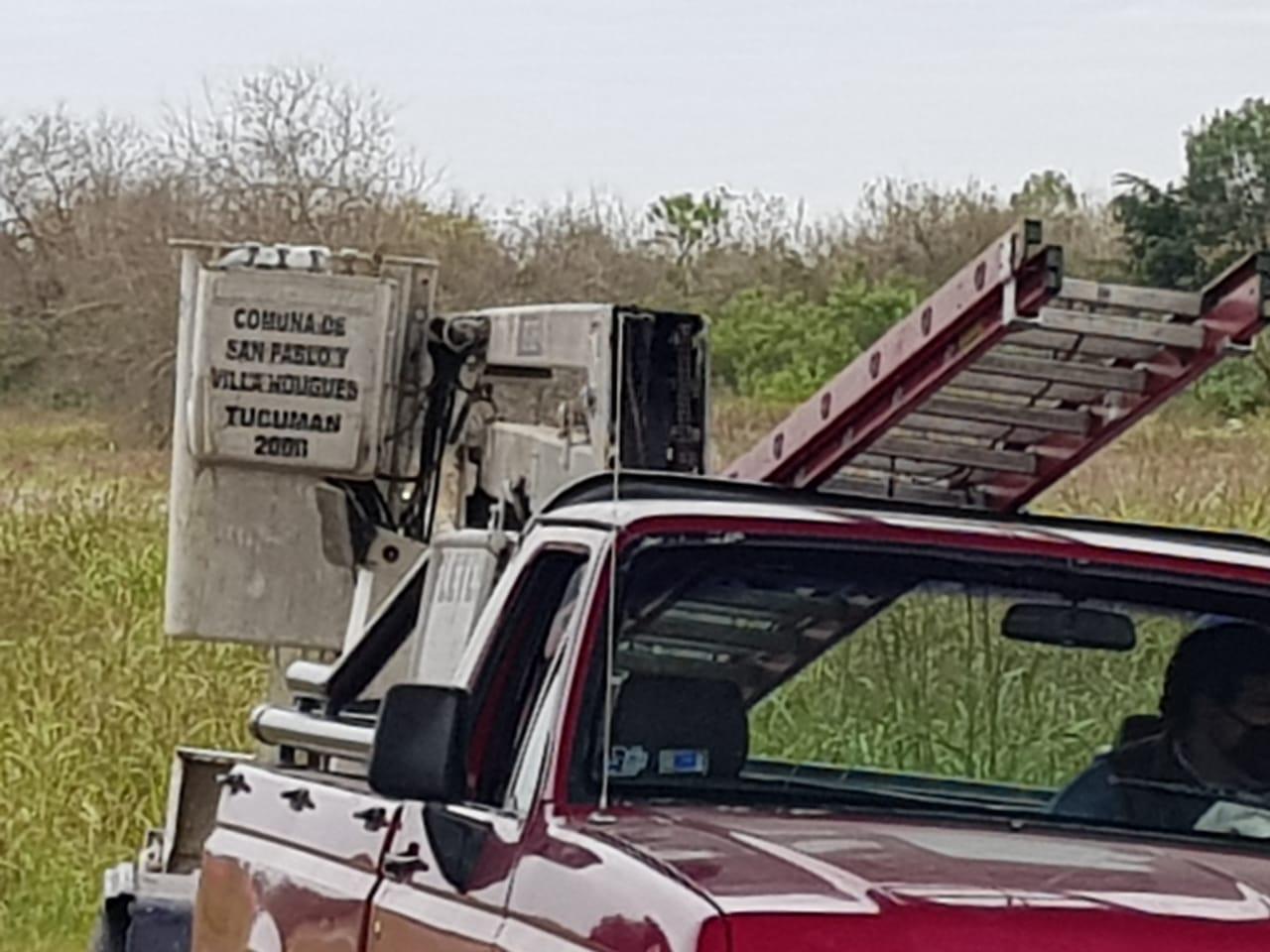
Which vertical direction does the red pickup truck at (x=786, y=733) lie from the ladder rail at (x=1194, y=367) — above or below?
below

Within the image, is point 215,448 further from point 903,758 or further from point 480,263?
point 480,263

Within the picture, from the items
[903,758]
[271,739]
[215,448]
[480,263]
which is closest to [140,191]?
[480,263]

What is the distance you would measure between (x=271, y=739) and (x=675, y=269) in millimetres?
13612

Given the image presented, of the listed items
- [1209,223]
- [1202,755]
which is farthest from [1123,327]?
[1209,223]

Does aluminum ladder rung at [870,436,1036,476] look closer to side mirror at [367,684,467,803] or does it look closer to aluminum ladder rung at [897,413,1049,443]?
aluminum ladder rung at [897,413,1049,443]

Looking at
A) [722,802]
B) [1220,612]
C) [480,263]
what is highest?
[480,263]

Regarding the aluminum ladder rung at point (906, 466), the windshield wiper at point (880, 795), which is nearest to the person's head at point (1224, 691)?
the windshield wiper at point (880, 795)

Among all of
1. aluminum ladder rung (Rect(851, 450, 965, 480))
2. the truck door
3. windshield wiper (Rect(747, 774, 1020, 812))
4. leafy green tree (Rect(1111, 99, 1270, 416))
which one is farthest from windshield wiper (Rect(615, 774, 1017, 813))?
leafy green tree (Rect(1111, 99, 1270, 416))

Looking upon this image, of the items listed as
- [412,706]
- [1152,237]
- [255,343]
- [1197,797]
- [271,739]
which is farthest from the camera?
[1152,237]

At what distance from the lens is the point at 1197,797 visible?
5137 millimetres

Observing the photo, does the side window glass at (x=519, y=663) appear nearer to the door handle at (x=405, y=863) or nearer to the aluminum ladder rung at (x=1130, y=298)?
the door handle at (x=405, y=863)

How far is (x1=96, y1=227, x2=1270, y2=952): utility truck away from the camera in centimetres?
414

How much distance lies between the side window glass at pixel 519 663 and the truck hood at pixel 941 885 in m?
0.51

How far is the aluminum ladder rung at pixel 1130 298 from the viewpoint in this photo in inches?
244
